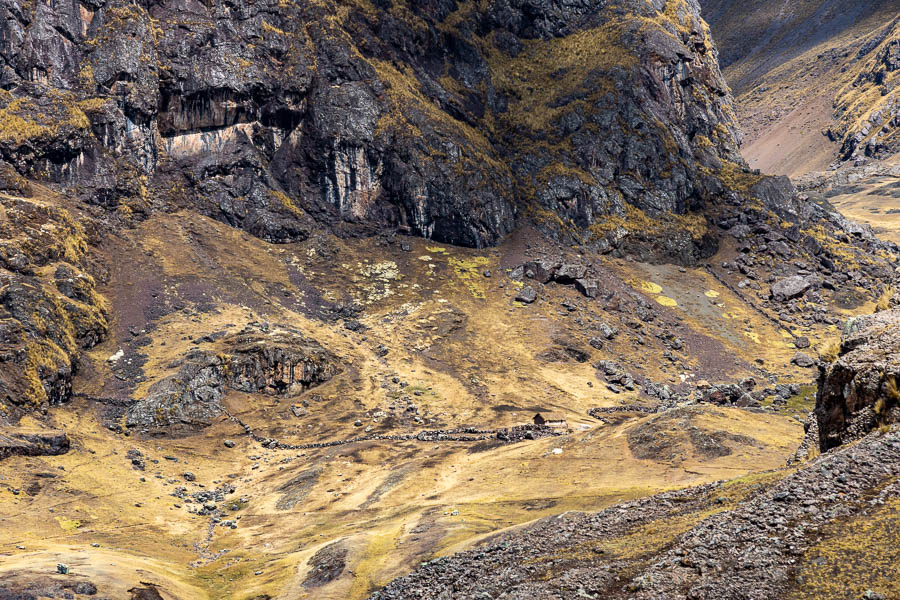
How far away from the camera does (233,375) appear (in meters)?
79.7

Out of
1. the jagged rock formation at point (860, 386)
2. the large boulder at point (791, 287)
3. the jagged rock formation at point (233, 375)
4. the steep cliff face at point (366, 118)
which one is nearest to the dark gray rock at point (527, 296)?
the steep cliff face at point (366, 118)

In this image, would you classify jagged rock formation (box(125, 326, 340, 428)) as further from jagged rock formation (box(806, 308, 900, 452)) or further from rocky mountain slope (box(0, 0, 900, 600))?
jagged rock formation (box(806, 308, 900, 452))

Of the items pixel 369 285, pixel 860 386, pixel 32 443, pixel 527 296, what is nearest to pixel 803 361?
pixel 527 296

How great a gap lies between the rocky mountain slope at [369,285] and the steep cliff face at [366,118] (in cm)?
65

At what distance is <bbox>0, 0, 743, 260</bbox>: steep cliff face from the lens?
111 m

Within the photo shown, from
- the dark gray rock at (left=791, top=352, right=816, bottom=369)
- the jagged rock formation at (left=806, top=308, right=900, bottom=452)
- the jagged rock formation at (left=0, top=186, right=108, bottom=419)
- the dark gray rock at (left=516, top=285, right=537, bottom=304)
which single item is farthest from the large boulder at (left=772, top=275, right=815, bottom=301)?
the jagged rock formation at (left=0, top=186, right=108, bottom=419)

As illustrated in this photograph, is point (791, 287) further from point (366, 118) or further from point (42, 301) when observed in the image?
point (42, 301)

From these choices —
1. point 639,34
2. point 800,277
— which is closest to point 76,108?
point 639,34

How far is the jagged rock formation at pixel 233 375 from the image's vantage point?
71625 mm

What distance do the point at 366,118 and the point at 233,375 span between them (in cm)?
6911

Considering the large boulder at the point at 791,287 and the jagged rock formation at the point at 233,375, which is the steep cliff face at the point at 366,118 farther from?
the jagged rock formation at the point at 233,375

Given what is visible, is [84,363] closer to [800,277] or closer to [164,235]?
[164,235]

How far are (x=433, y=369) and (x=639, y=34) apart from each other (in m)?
110

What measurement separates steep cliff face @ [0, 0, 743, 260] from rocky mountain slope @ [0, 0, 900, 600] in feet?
2.12
